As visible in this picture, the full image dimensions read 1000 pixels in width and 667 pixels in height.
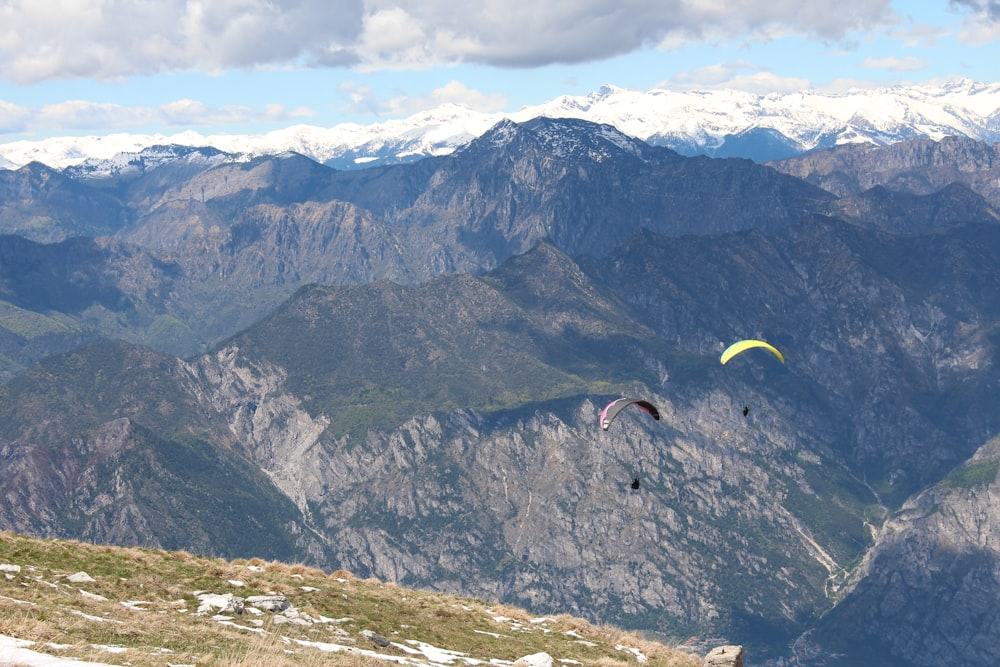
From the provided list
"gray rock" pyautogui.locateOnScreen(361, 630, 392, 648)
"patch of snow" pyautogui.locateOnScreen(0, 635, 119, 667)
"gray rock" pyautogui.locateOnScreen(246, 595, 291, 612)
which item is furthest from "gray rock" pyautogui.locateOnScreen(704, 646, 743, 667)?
"patch of snow" pyautogui.locateOnScreen(0, 635, 119, 667)

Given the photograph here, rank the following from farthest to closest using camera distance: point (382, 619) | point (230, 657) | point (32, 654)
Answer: point (382, 619)
point (230, 657)
point (32, 654)

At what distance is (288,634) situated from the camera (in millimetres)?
83312

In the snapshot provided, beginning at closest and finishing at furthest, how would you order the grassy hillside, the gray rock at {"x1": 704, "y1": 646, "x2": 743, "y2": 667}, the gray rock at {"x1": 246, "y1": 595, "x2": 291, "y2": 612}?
the grassy hillside < the gray rock at {"x1": 704, "y1": 646, "x2": 743, "y2": 667} < the gray rock at {"x1": 246, "y1": 595, "x2": 291, "y2": 612}

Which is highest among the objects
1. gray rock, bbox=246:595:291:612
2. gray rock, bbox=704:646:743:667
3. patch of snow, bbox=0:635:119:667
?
patch of snow, bbox=0:635:119:667

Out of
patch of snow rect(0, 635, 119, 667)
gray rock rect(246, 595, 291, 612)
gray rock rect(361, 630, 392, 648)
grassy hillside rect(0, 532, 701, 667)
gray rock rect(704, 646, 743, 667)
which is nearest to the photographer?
patch of snow rect(0, 635, 119, 667)

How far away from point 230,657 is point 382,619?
29317mm

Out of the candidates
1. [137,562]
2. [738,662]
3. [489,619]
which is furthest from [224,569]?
[738,662]

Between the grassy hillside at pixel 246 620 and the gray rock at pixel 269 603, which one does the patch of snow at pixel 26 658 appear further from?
the gray rock at pixel 269 603

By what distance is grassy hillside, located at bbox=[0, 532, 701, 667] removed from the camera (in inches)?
2736

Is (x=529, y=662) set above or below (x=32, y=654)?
below

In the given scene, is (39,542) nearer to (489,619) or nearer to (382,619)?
(382,619)

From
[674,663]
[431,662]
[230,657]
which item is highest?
[230,657]

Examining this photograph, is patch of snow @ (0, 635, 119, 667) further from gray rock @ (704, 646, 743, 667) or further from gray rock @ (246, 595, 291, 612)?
gray rock @ (704, 646, 743, 667)

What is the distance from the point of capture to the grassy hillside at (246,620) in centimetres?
6950
